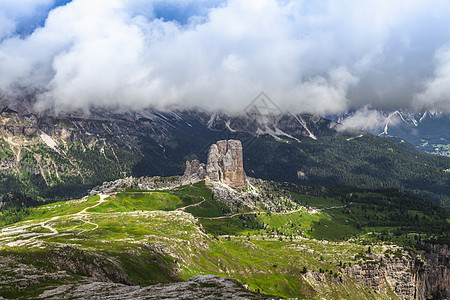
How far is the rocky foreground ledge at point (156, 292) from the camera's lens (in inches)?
2648

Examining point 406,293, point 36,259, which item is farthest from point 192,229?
point 406,293

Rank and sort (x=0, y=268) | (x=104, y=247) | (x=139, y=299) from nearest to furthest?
(x=139, y=299) → (x=0, y=268) → (x=104, y=247)

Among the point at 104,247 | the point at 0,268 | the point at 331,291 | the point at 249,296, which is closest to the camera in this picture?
the point at 249,296

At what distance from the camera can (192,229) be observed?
652 ft

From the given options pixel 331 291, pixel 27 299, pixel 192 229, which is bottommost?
pixel 331 291

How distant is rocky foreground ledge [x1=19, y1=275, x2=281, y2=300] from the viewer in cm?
6725

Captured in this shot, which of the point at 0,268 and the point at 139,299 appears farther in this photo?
the point at 0,268

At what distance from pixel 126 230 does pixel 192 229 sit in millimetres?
38957

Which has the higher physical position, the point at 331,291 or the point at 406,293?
the point at 331,291

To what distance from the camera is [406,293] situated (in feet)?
653

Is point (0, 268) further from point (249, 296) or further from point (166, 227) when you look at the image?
point (166, 227)

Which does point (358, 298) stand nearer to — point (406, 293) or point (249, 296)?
point (406, 293)

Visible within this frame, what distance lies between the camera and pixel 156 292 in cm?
7150

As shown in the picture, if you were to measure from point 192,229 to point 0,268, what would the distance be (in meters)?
124
